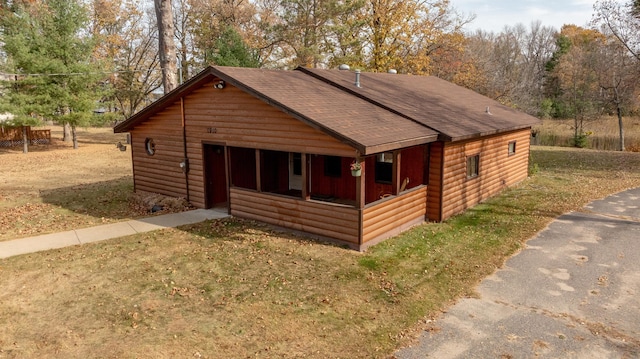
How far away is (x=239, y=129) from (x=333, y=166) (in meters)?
3.56

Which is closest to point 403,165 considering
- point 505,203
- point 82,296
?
point 505,203

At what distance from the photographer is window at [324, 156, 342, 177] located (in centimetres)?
1430

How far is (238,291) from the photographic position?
8.02 m

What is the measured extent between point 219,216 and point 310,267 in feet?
15.8

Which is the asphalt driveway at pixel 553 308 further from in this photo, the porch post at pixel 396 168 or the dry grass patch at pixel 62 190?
the dry grass patch at pixel 62 190

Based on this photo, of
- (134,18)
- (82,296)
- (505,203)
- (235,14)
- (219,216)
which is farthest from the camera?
(134,18)

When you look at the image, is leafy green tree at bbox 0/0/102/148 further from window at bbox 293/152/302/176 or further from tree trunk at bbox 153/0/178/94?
window at bbox 293/152/302/176

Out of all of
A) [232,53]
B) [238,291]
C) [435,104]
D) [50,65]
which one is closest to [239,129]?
[238,291]

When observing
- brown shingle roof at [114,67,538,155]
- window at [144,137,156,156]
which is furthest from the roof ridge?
window at [144,137,156,156]

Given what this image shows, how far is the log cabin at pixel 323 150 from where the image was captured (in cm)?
1049

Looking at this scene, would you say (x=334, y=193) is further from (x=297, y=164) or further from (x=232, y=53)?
(x=232, y=53)

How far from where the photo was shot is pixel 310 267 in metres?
9.11

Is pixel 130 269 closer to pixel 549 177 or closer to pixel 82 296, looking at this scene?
pixel 82 296

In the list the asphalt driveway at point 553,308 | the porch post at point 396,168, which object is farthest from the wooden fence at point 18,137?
the asphalt driveway at point 553,308
